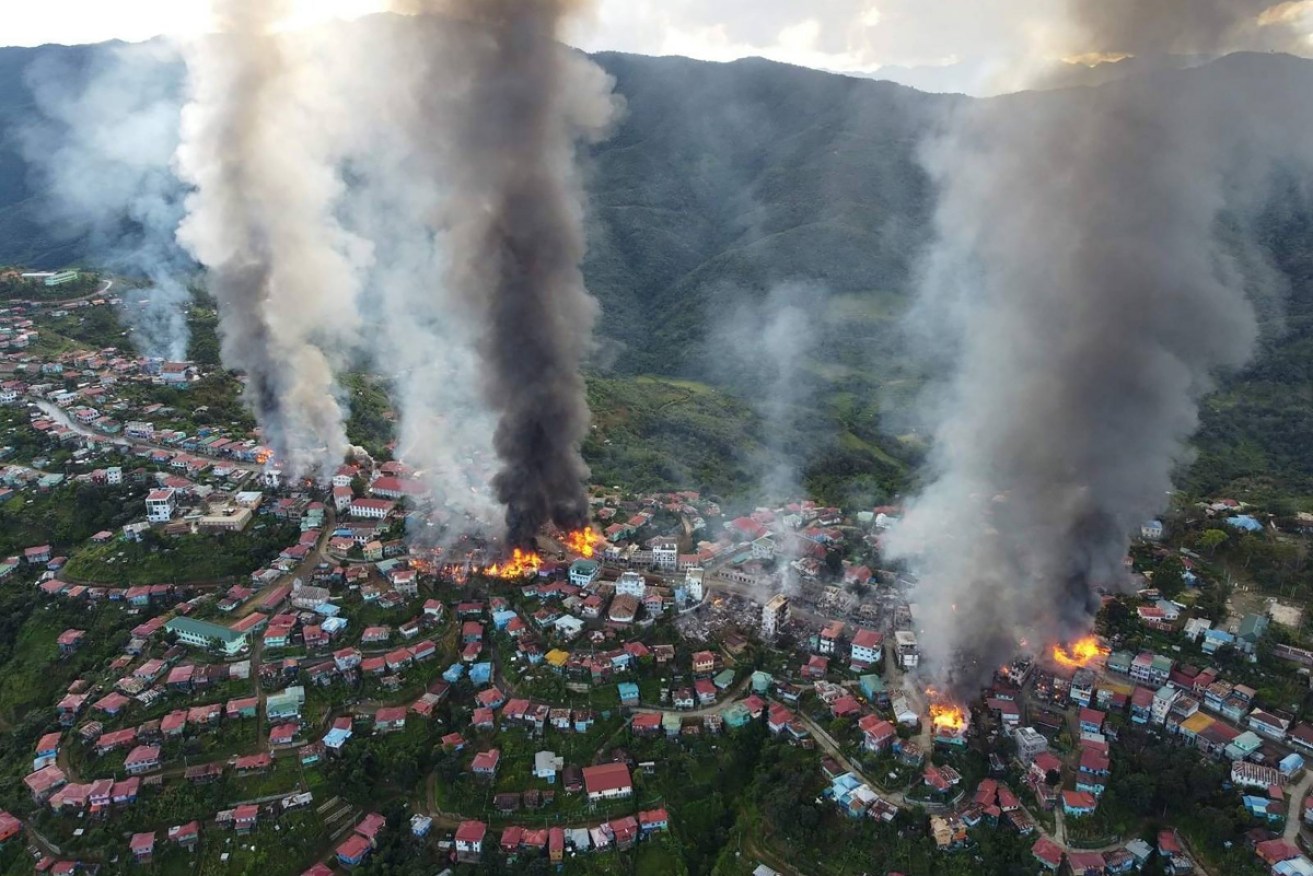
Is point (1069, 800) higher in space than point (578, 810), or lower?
higher

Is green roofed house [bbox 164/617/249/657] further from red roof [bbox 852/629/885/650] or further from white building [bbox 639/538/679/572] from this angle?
red roof [bbox 852/629/885/650]

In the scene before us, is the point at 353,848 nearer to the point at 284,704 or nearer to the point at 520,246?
the point at 284,704

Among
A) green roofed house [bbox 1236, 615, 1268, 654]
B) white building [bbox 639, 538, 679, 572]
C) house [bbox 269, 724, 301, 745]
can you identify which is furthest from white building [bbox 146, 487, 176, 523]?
green roofed house [bbox 1236, 615, 1268, 654]

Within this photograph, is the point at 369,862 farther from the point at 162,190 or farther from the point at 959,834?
the point at 162,190

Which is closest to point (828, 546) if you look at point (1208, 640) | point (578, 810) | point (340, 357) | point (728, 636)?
point (728, 636)

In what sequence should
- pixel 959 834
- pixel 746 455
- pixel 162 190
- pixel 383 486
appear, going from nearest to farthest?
pixel 959 834 < pixel 383 486 < pixel 746 455 < pixel 162 190

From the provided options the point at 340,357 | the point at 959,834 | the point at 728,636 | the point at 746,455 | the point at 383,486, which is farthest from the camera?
the point at 340,357

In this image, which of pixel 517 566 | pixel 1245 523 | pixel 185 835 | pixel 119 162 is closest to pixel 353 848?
pixel 185 835
